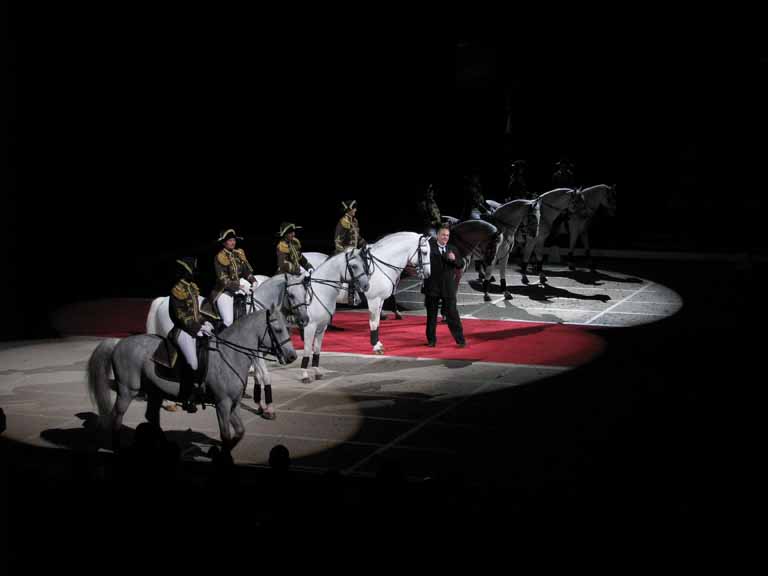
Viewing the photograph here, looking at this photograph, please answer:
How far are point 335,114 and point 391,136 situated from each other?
1811 millimetres

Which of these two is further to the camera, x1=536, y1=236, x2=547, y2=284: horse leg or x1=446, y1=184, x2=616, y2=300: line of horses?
x1=536, y1=236, x2=547, y2=284: horse leg

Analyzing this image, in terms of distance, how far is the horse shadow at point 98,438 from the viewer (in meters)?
10.4

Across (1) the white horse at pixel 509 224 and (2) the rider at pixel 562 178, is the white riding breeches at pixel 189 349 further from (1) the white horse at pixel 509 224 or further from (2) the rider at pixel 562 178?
(2) the rider at pixel 562 178

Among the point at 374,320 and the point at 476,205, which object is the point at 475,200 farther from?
the point at 374,320

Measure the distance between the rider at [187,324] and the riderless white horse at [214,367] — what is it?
0.15 meters

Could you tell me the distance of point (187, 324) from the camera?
31.8 ft

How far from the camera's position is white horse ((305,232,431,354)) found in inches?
592

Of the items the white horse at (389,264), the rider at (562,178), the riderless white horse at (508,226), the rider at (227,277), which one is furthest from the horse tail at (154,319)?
the rider at (562,178)

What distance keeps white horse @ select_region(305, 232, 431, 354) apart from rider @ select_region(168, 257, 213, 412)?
17.4 ft

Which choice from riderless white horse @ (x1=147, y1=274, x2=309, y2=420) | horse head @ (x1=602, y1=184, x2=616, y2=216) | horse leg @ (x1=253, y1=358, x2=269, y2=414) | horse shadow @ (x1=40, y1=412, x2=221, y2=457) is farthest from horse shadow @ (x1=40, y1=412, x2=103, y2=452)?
horse head @ (x1=602, y1=184, x2=616, y2=216)

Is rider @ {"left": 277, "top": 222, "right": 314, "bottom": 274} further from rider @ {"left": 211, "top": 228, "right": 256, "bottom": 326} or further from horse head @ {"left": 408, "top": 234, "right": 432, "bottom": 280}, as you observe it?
horse head @ {"left": 408, "top": 234, "right": 432, "bottom": 280}

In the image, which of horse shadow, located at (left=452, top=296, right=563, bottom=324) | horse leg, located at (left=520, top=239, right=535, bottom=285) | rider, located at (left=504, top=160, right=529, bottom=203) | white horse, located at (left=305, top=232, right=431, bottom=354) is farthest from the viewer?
rider, located at (left=504, top=160, right=529, bottom=203)

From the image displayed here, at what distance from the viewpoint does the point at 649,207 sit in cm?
2755

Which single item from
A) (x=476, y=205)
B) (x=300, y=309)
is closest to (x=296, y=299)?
(x=300, y=309)
